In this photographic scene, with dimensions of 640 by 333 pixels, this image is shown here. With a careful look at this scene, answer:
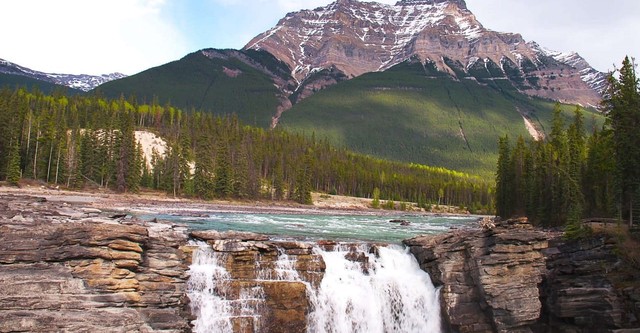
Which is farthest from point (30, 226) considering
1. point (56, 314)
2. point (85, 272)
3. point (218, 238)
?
point (218, 238)

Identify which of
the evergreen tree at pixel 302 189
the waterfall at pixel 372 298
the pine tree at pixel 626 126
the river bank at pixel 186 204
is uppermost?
the pine tree at pixel 626 126

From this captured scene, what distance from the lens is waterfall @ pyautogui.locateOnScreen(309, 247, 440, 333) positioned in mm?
30891

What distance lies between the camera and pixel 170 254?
28750 mm

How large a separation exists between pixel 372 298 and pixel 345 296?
2056mm

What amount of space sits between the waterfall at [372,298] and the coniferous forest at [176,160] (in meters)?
76.3

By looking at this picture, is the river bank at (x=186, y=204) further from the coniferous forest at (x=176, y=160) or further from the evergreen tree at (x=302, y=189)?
the coniferous forest at (x=176, y=160)

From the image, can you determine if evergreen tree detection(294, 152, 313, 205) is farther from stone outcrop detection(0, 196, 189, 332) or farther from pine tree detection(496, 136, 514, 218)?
stone outcrop detection(0, 196, 189, 332)

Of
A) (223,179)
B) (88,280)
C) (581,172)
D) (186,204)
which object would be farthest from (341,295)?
(223,179)

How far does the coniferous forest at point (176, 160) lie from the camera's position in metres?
97.8

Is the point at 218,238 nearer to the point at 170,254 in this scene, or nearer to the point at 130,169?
the point at 170,254

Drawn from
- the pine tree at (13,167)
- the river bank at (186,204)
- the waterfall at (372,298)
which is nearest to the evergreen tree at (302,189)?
the river bank at (186,204)

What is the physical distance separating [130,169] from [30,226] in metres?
81.8

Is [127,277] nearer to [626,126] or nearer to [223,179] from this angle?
[626,126]

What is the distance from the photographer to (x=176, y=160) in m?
111
